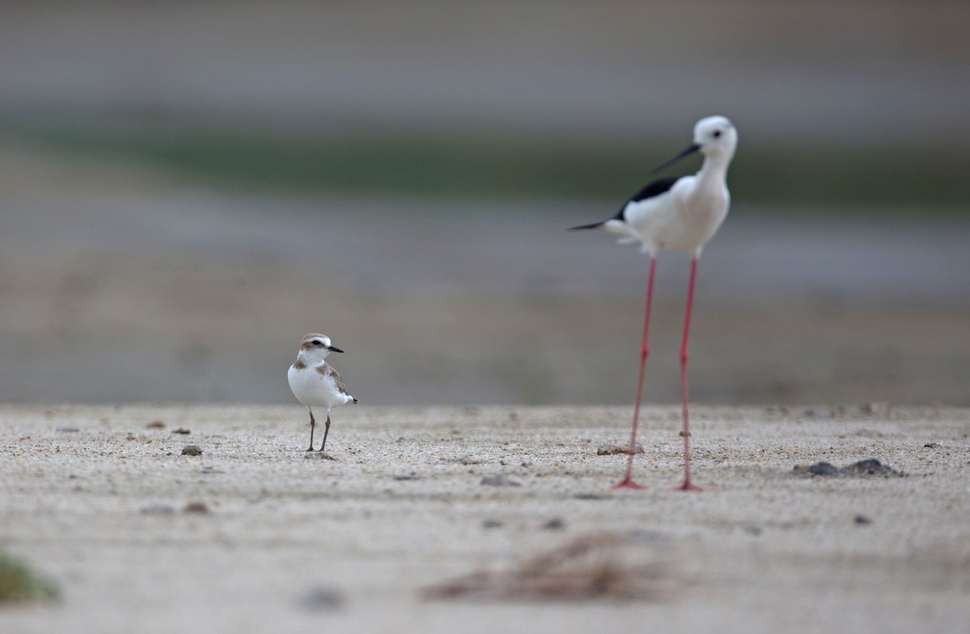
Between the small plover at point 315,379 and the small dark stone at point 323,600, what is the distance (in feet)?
9.89

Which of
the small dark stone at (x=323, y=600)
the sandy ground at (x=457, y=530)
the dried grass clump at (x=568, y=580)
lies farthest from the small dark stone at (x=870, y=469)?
the small dark stone at (x=323, y=600)

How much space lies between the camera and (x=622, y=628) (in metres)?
3.51

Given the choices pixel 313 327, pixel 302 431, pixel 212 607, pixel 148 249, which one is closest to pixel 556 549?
pixel 212 607

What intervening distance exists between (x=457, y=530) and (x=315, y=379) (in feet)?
8.20

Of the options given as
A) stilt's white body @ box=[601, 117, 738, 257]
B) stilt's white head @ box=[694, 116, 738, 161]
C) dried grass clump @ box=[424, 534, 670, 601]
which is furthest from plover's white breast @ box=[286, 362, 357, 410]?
dried grass clump @ box=[424, 534, 670, 601]

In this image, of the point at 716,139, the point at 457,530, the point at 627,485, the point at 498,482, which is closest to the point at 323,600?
the point at 457,530

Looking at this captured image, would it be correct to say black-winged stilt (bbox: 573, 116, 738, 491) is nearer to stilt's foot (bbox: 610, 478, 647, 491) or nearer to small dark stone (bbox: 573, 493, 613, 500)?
stilt's foot (bbox: 610, 478, 647, 491)

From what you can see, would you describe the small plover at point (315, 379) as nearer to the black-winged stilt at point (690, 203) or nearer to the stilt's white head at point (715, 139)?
the black-winged stilt at point (690, 203)

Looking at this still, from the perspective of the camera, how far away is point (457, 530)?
15.0 ft

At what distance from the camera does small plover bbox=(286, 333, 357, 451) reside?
269 inches

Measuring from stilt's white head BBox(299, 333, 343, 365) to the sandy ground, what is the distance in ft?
1.87

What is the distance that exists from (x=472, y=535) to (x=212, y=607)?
3.98 feet

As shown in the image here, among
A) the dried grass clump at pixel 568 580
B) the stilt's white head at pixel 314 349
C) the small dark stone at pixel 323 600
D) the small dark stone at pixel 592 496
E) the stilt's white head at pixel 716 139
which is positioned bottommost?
the small dark stone at pixel 323 600

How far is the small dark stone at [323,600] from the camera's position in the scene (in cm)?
362
